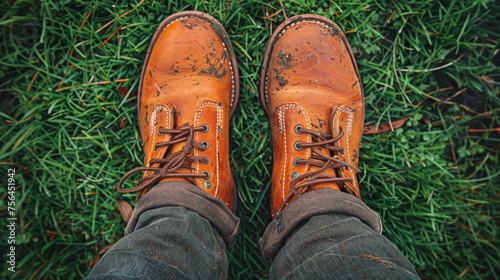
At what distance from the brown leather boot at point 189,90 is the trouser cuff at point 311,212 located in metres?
0.25

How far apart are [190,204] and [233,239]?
0.77 ft

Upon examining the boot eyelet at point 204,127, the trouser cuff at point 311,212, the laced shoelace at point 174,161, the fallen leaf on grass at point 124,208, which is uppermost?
the boot eyelet at point 204,127

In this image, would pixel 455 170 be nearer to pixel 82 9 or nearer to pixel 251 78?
pixel 251 78

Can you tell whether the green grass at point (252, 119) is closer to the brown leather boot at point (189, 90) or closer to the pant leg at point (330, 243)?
the brown leather boot at point (189, 90)

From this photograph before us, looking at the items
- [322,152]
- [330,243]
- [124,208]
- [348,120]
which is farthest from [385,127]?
[124,208]

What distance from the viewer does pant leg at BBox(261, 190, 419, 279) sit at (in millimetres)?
1071

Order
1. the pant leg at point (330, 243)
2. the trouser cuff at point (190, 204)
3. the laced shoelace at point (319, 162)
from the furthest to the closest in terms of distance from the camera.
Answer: the laced shoelace at point (319, 162) < the trouser cuff at point (190, 204) < the pant leg at point (330, 243)

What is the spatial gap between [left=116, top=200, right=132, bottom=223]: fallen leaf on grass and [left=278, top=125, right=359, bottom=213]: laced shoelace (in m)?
0.69

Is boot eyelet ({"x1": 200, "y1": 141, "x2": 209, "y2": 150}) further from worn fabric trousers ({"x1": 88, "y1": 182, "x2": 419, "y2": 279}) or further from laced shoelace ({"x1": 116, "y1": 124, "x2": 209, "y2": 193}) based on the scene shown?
worn fabric trousers ({"x1": 88, "y1": 182, "x2": 419, "y2": 279})

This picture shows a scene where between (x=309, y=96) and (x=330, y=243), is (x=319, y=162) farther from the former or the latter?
(x=330, y=243)

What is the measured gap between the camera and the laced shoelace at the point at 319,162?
1466 millimetres

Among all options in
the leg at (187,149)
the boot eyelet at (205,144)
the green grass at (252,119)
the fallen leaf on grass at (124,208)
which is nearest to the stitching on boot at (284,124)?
the green grass at (252,119)

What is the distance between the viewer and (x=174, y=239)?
3.97 ft

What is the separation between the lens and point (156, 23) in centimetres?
171
